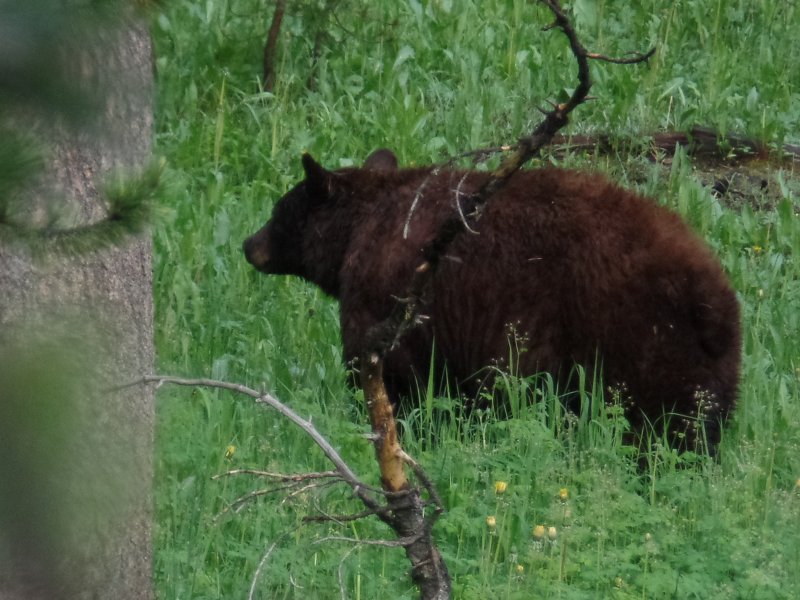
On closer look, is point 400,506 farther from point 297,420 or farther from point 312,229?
point 312,229

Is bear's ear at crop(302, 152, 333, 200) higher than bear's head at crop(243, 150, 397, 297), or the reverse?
bear's ear at crop(302, 152, 333, 200)

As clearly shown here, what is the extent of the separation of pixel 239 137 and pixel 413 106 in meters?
1.29

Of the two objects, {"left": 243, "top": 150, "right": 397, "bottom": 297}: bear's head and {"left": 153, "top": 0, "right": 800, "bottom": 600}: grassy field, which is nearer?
{"left": 153, "top": 0, "right": 800, "bottom": 600}: grassy field

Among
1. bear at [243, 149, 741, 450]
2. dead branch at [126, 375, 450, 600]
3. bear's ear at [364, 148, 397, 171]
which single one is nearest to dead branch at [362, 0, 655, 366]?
dead branch at [126, 375, 450, 600]

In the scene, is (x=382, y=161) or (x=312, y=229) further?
(x=382, y=161)

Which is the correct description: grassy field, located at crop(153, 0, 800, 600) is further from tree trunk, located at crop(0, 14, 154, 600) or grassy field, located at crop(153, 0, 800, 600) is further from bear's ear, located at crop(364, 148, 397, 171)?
bear's ear, located at crop(364, 148, 397, 171)

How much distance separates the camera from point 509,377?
5781mm

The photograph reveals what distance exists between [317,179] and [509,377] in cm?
137

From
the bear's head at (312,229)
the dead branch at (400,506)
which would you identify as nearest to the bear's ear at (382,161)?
the bear's head at (312,229)

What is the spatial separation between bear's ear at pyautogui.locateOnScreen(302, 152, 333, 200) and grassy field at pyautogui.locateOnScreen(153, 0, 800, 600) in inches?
34.3

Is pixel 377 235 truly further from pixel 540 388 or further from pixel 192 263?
pixel 192 263

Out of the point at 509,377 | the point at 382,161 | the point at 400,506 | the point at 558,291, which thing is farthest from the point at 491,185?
the point at 382,161

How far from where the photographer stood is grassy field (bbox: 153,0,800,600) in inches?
166

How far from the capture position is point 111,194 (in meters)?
2.13
